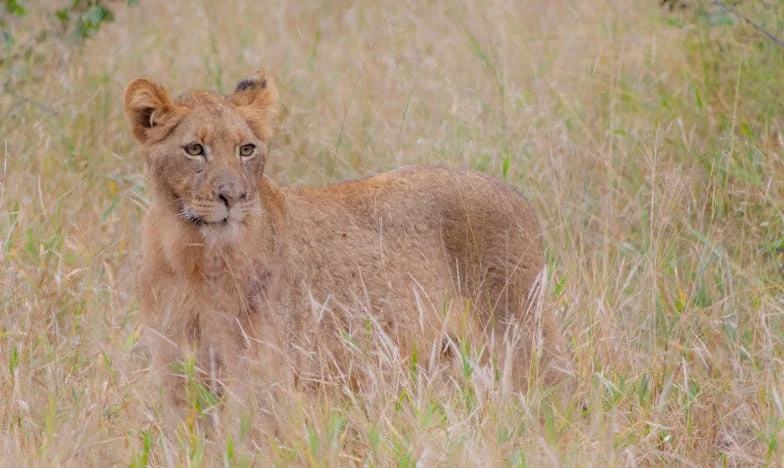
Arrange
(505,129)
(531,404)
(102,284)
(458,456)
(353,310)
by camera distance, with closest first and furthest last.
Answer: (458,456) < (531,404) < (353,310) < (102,284) < (505,129)

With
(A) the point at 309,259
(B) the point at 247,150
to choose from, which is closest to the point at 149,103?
(B) the point at 247,150

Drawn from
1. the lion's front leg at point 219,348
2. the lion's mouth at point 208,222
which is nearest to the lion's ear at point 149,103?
the lion's mouth at point 208,222

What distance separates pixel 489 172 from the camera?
651 cm

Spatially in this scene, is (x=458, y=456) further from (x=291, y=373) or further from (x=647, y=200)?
(x=647, y=200)

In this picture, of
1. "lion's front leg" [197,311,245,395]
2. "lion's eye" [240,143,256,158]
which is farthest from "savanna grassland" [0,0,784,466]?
"lion's eye" [240,143,256,158]

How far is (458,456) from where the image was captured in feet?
12.8

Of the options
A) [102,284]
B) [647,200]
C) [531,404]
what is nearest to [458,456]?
[531,404]

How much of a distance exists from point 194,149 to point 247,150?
19 centimetres

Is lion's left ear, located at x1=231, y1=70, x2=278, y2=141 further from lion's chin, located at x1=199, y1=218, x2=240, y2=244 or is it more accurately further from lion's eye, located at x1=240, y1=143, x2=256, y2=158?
lion's chin, located at x1=199, y1=218, x2=240, y2=244

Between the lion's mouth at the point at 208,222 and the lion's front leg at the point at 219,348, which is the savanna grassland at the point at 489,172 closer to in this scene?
the lion's front leg at the point at 219,348

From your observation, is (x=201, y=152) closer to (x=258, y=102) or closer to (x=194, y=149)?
(x=194, y=149)

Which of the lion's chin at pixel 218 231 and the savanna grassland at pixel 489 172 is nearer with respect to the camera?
the savanna grassland at pixel 489 172

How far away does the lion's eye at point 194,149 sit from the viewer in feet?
14.9

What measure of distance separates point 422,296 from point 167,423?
1.08 metres
